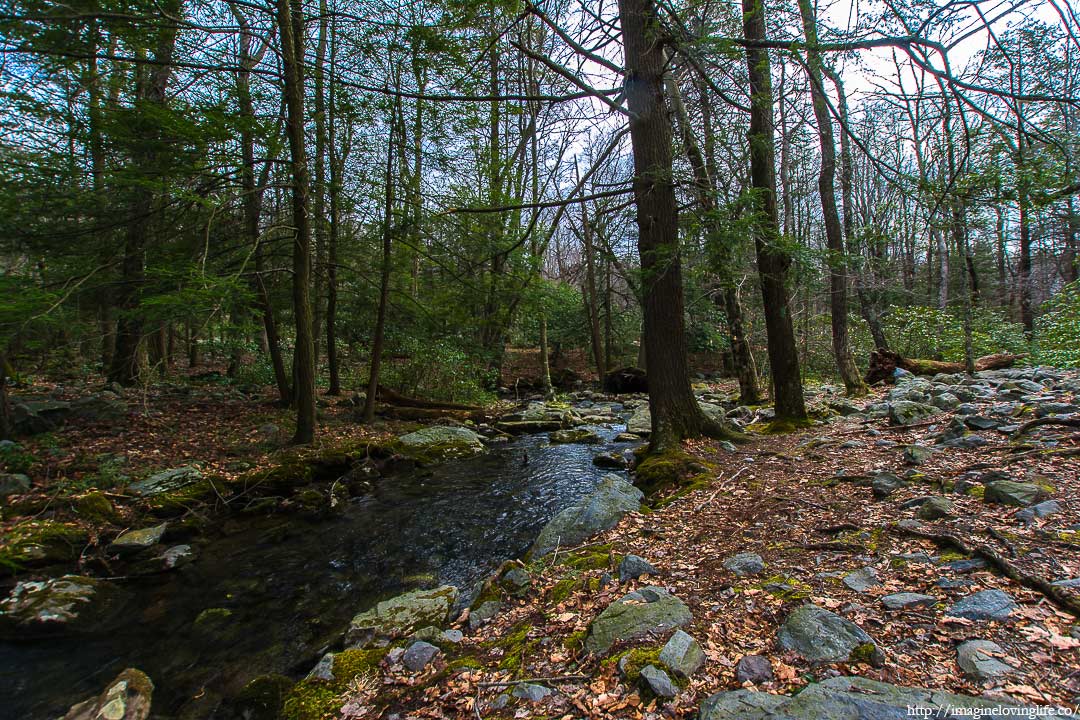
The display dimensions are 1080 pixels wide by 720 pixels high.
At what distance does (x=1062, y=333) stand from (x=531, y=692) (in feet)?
46.2

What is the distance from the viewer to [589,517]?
4172mm

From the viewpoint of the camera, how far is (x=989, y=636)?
1.68 m

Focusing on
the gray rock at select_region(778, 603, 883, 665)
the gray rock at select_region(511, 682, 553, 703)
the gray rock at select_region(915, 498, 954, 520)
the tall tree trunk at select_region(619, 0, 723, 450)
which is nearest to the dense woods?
the tall tree trunk at select_region(619, 0, 723, 450)

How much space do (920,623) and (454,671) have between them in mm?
2115

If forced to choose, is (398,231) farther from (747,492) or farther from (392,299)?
(747,492)

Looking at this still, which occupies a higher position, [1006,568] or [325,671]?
[1006,568]

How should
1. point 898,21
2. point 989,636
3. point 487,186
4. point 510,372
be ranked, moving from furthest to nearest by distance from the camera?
point 510,372 → point 487,186 → point 898,21 → point 989,636

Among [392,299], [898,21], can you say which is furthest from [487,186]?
[898,21]

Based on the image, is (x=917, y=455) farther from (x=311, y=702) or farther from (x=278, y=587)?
(x=278, y=587)

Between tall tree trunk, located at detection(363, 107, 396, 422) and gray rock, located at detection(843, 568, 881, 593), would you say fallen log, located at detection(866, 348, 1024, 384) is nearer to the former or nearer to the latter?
gray rock, located at detection(843, 568, 881, 593)

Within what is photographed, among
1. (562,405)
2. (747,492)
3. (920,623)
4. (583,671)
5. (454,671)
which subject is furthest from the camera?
(562,405)

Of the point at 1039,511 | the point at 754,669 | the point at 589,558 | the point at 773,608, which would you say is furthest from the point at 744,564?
the point at 1039,511

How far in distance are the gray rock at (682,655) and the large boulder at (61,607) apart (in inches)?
173

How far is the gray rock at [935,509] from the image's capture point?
109 inches
